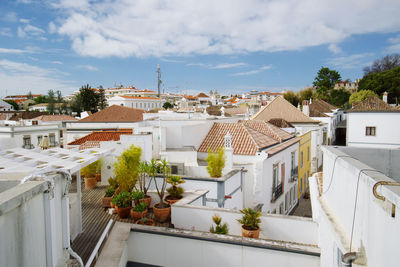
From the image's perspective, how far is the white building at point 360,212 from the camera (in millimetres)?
2387

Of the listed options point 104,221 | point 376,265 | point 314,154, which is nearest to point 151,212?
point 104,221

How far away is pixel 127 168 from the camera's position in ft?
29.2

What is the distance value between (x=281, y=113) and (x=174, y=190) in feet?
71.4

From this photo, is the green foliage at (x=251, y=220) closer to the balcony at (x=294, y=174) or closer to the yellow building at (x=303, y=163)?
the balcony at (x=294, y=174)

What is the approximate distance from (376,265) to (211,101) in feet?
315

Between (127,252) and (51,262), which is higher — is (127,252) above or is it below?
below

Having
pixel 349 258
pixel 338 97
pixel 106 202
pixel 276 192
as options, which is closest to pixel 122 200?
pixel 106 202

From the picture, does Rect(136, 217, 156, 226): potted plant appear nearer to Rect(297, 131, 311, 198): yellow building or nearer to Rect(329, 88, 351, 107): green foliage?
Rect(297, 131, 311, 198): yellow building

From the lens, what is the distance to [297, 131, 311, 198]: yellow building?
1962cm

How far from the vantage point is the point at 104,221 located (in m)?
7.79

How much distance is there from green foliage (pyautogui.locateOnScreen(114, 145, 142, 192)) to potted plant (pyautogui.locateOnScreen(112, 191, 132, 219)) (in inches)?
25.1

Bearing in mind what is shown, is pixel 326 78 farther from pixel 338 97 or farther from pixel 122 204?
pixel 122 204

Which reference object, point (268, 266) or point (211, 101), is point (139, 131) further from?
point (211, 101)

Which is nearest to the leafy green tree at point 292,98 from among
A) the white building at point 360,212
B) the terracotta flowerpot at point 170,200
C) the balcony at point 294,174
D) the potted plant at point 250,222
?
the balcony at point 294,174
